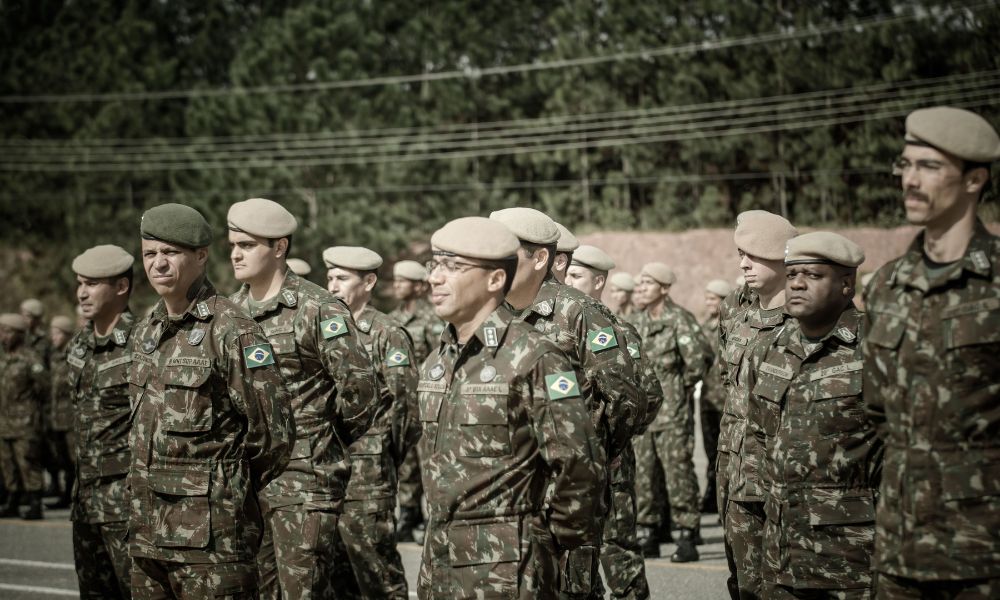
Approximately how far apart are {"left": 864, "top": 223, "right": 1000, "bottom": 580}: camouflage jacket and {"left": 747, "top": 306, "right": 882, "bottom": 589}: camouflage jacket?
1.18m

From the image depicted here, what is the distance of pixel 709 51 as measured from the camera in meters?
40.0

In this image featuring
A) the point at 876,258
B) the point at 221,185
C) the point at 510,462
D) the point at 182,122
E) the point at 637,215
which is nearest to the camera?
the point at 510,462

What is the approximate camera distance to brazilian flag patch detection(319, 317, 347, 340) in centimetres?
704

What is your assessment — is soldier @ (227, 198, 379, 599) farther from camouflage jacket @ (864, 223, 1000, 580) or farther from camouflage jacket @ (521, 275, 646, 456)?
camouflage jacket @ (864, 223, 1000, 580)

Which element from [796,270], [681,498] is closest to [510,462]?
[796,270]

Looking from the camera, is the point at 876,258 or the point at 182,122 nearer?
the point at 876,258

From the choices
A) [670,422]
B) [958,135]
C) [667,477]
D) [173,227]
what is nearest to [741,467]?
[958,135]

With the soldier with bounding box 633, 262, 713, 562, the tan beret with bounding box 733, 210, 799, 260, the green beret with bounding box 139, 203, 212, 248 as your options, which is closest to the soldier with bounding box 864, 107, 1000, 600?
the tan beret with bounding box 733, 210, 799, 260

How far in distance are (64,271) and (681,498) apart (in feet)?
120

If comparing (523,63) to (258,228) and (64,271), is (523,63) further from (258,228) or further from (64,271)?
(258,228)

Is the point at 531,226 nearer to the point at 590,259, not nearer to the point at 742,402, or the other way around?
the point at 742,402

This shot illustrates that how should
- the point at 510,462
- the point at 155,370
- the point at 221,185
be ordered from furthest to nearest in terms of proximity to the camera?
the point at 221,185 → the point at 155,370 → the point at 510,462

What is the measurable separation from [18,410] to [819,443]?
40.9ft

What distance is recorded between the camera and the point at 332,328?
7.05 m
